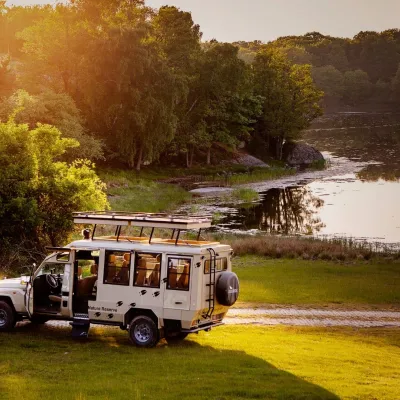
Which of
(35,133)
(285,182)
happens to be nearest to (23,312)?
(35,133)

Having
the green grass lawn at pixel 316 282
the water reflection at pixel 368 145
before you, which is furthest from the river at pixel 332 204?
the green grass lawn at pixel 316 282

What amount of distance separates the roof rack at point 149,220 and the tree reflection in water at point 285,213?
39779mm

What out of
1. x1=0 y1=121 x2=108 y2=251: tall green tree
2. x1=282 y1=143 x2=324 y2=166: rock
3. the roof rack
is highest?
x1=282 y1=143 x2=324 y2=166: rock

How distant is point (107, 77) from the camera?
86438mm

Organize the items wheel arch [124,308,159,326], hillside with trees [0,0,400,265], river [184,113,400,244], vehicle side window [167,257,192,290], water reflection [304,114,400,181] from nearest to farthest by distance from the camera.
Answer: vehicle side window [167,257,192,290] < wheel arch [124,308,159,326] < hillside with trees [0,0,400,265] < river [184,113,400,244] < water reflection [304,114,400,181]

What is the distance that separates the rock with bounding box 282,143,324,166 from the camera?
129125 mm

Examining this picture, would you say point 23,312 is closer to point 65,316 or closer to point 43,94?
point 65,316

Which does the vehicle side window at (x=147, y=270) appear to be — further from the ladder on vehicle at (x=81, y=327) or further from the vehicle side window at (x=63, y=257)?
the vehicle side window at (x=63, y=257)

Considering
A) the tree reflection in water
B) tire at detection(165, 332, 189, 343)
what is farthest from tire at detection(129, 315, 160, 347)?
the tree reflection in water

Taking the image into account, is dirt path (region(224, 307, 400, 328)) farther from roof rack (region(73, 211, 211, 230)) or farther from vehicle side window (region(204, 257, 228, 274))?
roof rack (region(73, 211, 211, 230))

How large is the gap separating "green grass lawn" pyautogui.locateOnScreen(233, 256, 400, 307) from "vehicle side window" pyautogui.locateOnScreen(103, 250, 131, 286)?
38.2 feet

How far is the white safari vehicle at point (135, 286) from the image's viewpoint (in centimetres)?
2292

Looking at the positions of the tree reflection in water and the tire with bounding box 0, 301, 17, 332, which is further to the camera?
the tree reflection in water

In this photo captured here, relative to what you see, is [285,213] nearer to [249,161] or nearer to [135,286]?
[249,161]
